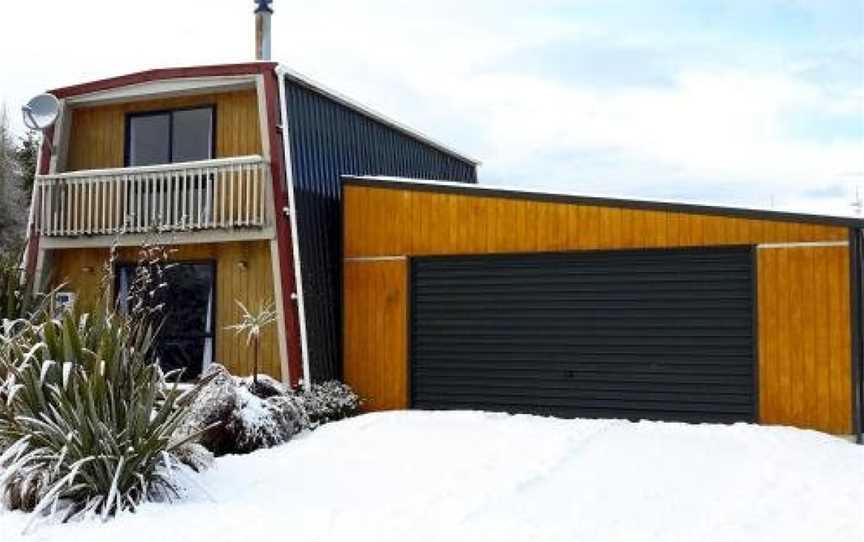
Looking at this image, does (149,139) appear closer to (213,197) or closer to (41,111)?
(41,111)

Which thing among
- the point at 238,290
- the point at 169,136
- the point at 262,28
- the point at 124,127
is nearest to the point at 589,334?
the point at 238,290

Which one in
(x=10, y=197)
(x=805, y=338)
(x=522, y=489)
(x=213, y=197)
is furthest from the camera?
(x=10, y=197)

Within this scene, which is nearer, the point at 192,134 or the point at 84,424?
the point at 84,424

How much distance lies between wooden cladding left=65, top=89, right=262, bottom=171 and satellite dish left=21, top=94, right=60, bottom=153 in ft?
2.24

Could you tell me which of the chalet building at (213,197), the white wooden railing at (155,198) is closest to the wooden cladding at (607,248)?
the chalet building at (213,197)

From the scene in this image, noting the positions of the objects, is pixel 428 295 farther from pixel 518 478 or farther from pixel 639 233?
pixel 518 478

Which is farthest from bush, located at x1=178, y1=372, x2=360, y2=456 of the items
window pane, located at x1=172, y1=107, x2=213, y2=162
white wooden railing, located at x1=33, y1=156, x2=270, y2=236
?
window pane, located at x1=172, y1=107, x2=213, y2=162

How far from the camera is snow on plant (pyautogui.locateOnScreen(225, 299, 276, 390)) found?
1298cm

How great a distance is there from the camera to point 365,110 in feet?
51.1

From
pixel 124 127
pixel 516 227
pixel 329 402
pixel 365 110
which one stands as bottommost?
pixel 329 402

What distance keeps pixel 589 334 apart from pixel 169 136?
7.54 meters

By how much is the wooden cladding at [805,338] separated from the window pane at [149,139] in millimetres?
9426

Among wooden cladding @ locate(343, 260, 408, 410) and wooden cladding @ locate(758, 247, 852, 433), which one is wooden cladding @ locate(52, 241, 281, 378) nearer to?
wooden cladding @ locate(343, 260, 408, 410)

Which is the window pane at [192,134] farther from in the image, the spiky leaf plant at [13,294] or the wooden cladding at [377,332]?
the spiky leaf plant at [13,294]
